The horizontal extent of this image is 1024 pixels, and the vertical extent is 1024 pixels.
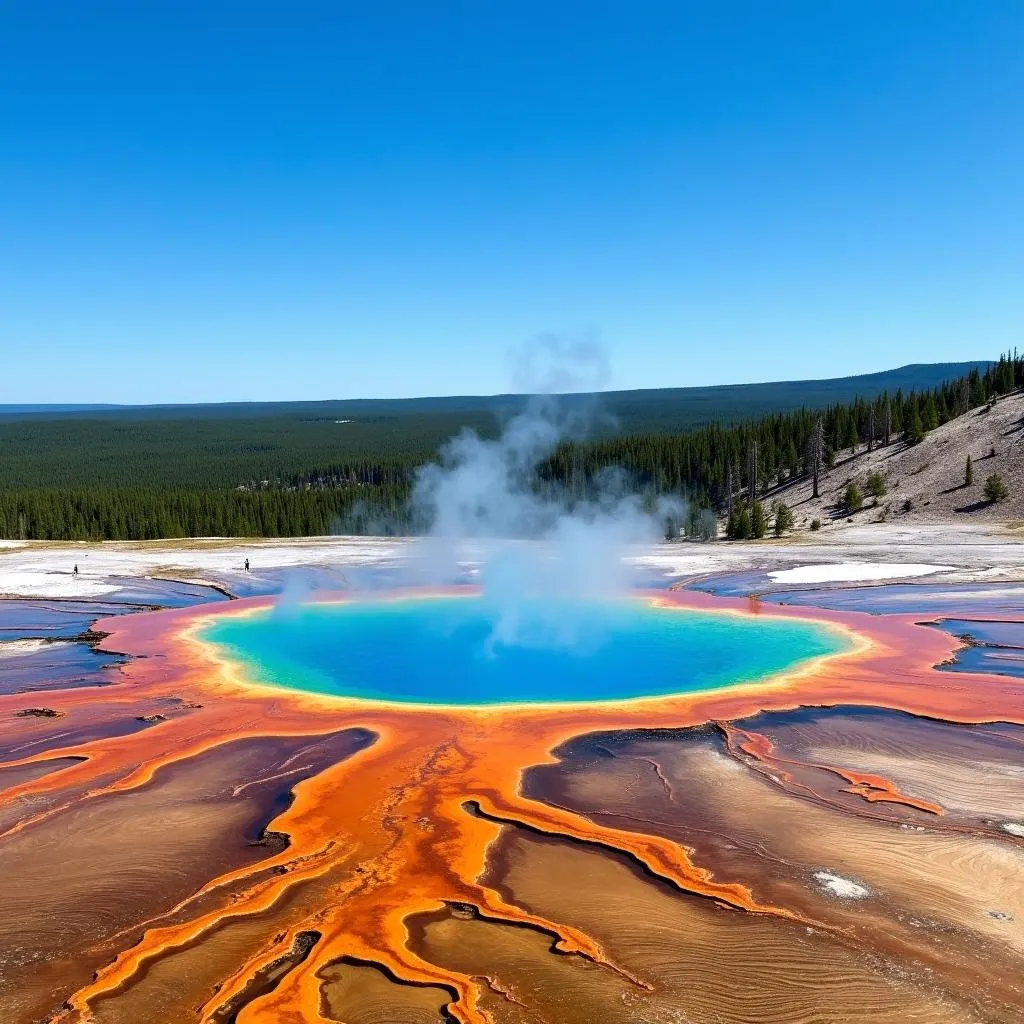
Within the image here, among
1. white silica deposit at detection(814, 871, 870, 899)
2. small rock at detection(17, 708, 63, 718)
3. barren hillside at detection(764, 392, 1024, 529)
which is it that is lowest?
white silica deposit at detection(814, 871, 870, 899)

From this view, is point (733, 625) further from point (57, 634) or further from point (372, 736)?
point (57, 634)

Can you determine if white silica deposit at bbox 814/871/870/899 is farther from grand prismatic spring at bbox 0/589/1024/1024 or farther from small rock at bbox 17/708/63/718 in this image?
small rock at bbox 17/708/63/718

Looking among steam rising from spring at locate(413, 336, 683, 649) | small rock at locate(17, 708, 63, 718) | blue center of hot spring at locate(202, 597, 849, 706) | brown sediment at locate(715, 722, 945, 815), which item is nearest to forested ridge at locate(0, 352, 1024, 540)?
steam rising from spring at locate(413, 336, 683, 649)

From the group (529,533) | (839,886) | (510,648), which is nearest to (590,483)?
(529,533)

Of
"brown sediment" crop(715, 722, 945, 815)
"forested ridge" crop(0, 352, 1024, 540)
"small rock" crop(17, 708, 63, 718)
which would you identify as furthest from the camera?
"forested ridge" crop(0, 352, 1024, 540)

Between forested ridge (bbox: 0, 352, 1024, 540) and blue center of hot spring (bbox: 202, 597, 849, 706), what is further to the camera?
forested ridge (bbox: 0, 352, 1024, 540)

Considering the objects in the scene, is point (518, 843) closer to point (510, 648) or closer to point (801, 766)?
point (801, 766)

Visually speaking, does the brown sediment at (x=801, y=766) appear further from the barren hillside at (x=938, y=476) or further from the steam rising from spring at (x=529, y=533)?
the barren hillside at (x=938, y=476)

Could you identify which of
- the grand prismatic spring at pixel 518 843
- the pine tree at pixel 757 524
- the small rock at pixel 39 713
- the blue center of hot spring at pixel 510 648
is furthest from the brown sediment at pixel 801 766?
the pine tree at pixel 757 524
